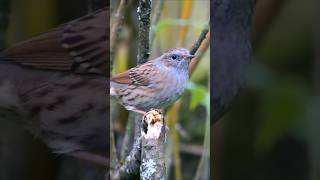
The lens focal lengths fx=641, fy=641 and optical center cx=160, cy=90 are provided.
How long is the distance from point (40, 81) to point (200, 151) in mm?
458

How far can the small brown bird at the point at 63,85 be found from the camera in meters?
1.27

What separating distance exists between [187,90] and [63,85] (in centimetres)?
30

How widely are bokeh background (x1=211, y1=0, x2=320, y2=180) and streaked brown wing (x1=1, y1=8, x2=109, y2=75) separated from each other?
1.10ft

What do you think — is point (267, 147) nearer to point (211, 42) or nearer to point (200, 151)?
point (200, 151)

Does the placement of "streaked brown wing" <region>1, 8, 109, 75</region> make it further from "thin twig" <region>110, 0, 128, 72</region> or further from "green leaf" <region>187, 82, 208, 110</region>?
"green leaf" <region>187, 82, 208, 110</region>

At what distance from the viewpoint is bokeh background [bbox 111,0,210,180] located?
56.1 inches

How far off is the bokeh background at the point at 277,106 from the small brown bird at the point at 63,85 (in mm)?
304

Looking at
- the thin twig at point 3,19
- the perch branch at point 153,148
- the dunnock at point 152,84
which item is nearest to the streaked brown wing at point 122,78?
the dunnock at point 152,84

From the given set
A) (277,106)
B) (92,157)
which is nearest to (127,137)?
(92,157)

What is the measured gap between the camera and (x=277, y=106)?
150cm

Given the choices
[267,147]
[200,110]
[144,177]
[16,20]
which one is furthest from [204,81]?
[16,20]

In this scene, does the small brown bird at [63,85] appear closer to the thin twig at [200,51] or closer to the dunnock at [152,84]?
the dunnock at [152,84]

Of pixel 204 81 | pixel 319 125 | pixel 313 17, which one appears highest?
pixel 313 17

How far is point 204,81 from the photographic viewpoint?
1.51m
